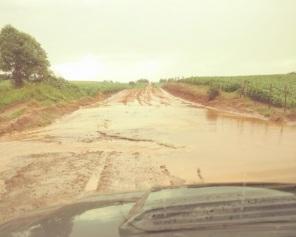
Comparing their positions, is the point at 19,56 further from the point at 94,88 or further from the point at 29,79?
the point at 94,88

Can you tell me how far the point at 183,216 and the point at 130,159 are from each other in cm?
899

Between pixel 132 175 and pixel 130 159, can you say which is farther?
pixel 130 159

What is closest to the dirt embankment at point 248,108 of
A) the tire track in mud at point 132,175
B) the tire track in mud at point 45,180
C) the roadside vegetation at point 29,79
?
the roadside vegetation at point 29,79

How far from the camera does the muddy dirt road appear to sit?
8312mm

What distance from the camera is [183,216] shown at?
2160 millimetres

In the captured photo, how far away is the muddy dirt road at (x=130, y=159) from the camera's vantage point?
8.31 m

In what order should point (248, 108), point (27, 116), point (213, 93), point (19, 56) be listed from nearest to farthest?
1. point (27, 116)
2. point (248, 108)
3. point (213, 93)
4. point (19, 56)

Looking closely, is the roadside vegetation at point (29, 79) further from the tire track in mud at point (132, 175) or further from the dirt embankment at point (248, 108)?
the tire track in mud at point (132, 175)

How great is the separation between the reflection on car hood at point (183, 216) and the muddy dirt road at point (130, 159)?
4211mm

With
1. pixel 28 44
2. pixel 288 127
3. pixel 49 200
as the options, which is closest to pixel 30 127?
pixel 288 127

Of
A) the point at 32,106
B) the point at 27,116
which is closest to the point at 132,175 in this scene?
the point at 27,116

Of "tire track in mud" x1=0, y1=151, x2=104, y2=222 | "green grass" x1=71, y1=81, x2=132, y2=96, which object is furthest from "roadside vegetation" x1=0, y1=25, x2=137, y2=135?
"tire track in mud" x1=0, y1=151, x2=104, y2=222

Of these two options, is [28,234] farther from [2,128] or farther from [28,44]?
[28,44]

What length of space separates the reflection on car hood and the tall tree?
1450 inches
